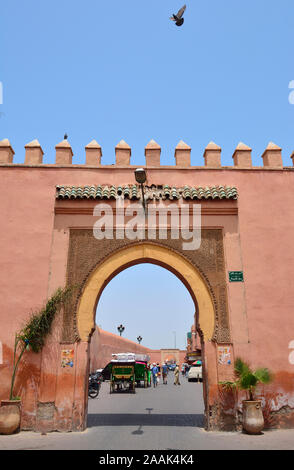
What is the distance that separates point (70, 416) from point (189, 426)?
2568 millimetres

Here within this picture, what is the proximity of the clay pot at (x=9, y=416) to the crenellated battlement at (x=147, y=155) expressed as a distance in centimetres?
526

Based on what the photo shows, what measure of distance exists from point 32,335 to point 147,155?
4898mm

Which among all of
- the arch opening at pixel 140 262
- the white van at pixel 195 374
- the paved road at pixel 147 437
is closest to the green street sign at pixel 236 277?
the arch opening at pixel 140 262

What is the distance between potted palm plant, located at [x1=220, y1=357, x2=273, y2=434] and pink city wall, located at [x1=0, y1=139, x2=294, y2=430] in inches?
14.1

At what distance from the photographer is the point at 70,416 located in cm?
691

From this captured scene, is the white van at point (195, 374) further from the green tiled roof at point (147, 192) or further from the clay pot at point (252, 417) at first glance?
the green tiled roof at point (147, 192)

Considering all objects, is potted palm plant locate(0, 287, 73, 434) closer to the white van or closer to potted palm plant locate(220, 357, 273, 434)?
potted palm plant locate(220, 357, 273, 434)

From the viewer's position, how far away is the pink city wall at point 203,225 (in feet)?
23.2

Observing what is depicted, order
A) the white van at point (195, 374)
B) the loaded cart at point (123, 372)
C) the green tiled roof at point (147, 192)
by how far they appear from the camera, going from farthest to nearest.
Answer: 1. the white van at point (195, 374)
2. the loaded cart at point (123, 372)
3. the green tiled roof at point (147, 192)

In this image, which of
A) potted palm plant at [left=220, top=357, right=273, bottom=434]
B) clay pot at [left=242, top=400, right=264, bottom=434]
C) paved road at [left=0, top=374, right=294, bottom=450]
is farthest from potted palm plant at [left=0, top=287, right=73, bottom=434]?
clay pot at [left=242, top=400, right=264, bottom=434]

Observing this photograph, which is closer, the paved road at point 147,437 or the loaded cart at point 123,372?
the paved road at point 147,437

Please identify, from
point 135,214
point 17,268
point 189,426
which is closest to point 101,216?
point 135,214

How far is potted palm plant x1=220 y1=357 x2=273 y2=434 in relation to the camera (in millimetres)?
6531

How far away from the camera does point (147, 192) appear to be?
8227mm
